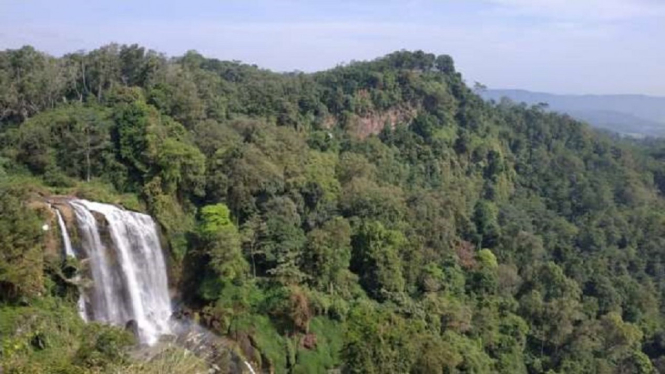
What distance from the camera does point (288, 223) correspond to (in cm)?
2577

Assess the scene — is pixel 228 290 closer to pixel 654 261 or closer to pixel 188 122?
pixel 188 122

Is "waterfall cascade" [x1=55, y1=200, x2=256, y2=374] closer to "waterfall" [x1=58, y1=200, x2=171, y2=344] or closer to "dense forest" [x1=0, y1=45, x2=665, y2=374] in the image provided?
"waterfall" [x1=58, y1=200, x2=171, y2=344]

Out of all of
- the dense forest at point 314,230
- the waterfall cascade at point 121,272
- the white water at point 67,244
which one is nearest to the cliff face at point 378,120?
the dense forest at point 314,230

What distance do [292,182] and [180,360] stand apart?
67.7 ft

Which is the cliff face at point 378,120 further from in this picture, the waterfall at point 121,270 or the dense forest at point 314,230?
the waterfall at point 121,270

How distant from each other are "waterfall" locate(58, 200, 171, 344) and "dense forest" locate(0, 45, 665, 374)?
0.86 meters

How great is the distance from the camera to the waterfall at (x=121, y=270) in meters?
20.5

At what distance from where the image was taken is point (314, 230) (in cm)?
2631

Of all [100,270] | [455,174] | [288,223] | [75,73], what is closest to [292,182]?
[288,223]

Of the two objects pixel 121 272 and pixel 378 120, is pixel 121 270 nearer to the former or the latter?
pixel 121 272

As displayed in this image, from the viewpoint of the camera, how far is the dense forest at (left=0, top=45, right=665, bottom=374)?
19938mm

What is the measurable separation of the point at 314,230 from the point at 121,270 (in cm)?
811

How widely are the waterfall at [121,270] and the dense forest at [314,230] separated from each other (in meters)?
0.86

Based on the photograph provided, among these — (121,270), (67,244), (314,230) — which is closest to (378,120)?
(314,230)
